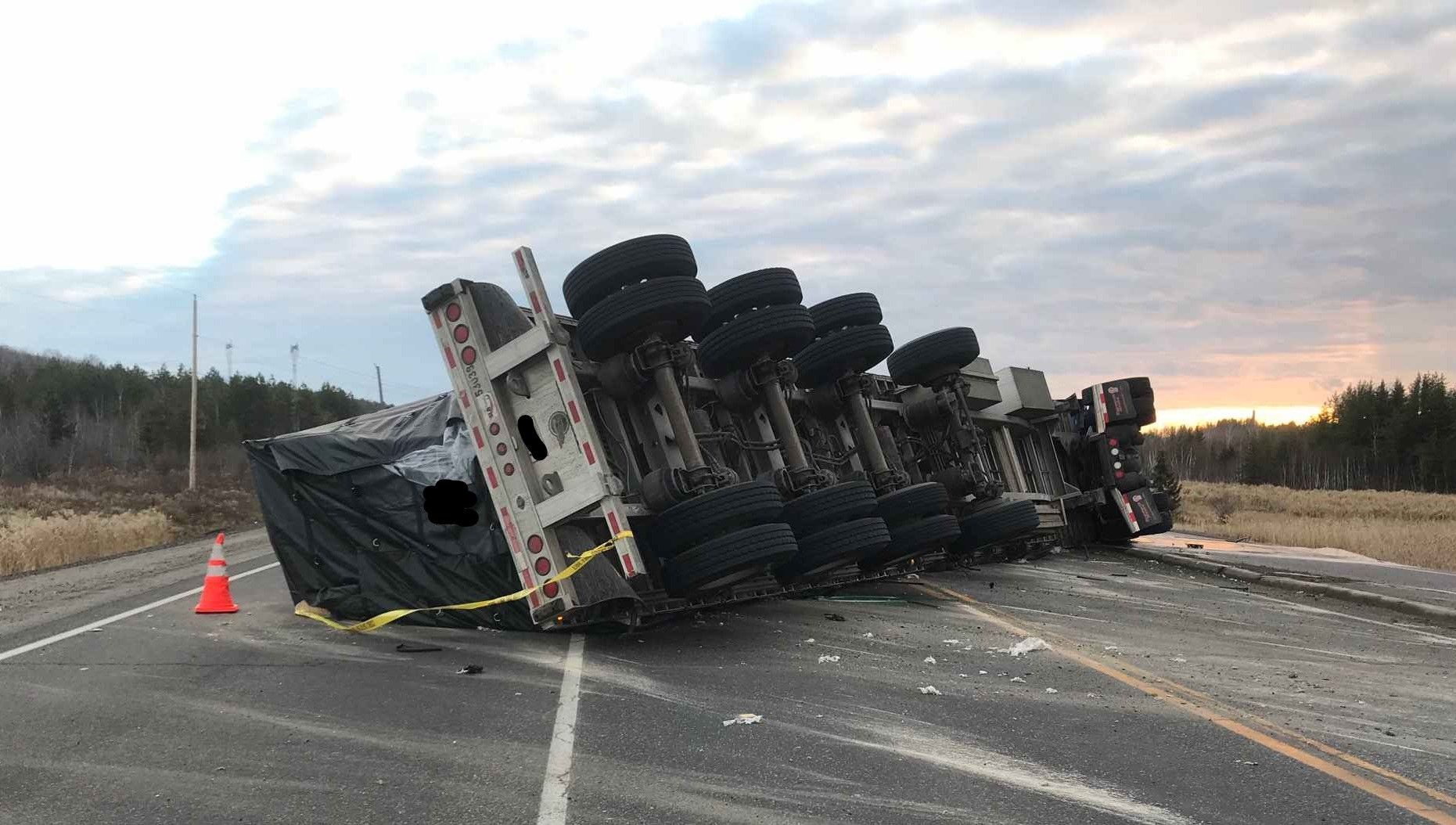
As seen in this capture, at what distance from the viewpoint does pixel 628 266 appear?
26.0ft

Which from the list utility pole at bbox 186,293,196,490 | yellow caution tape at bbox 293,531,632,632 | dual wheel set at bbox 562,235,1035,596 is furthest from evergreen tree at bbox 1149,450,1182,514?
utility pole at bbox 186,293,196,490

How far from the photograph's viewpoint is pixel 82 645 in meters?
7.99

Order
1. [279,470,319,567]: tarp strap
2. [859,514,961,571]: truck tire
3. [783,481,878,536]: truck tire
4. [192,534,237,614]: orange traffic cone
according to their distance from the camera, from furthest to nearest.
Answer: [859,514,961,571]: truck tire → [192,534,237,614]: orange traffic cone → [279,470,319,567]: tarp strap → [783,481,878,536]: truck tire

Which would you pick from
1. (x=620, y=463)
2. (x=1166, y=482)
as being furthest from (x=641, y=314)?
(x=1166, y=482)

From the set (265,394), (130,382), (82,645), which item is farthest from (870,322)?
(130,382)

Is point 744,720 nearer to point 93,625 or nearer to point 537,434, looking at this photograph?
point 537,434

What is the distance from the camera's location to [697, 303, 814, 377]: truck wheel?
904 cm

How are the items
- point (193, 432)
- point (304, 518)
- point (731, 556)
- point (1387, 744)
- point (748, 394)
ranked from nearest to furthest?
point (1387, 744)
point (731, 556)
point (304, 518)
point (748, 394)
point (193, 432)

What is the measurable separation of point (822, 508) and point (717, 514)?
4.55 feet

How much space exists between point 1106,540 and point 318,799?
14.1 meters

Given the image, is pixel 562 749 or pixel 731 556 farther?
pixel 731 556

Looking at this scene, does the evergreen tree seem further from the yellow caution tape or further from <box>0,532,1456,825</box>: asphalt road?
the yellow caution tape

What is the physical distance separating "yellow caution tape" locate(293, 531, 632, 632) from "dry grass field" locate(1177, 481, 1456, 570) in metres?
16.9

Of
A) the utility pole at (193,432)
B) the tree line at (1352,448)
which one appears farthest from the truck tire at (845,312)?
the tree line at (1352,448)
